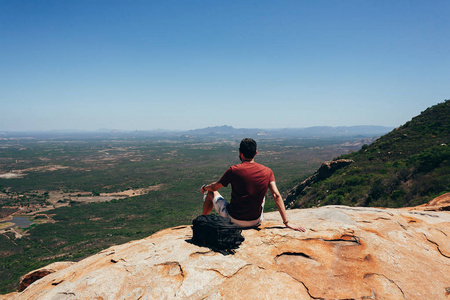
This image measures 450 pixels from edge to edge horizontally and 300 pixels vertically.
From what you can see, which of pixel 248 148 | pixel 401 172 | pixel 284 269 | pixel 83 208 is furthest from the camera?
pixel 83 208

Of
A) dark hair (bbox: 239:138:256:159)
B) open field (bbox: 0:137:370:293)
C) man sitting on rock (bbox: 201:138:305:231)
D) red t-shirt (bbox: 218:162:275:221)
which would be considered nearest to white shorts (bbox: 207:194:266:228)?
man sitting on rock (bbox: 201:138:305:231)

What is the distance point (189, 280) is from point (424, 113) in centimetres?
5174

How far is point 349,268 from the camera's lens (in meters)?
4.06

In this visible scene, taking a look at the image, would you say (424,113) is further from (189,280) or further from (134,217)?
(134,217)

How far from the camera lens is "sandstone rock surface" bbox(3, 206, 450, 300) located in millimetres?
3545

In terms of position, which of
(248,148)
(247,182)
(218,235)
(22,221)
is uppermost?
(248,148)

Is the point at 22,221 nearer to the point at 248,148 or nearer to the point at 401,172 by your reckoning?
the point at 248,148

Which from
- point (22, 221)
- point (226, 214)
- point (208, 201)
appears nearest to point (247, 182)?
point (226, 214)

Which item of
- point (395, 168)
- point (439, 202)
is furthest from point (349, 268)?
point (395, 168)

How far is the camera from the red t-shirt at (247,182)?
4.71 metres

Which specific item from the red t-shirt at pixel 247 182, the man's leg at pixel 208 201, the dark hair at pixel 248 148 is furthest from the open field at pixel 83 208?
the dark hair at pixel 248 148

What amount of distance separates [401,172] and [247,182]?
75.8 feet

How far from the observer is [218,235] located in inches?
173

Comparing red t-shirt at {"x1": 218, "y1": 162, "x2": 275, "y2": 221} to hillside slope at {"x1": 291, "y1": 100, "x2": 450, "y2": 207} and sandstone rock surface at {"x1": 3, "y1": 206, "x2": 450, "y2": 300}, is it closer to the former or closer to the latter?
sandstone rock surface at {"x1": 3, "y1": 206, "x2": 450, "y2": 300}
